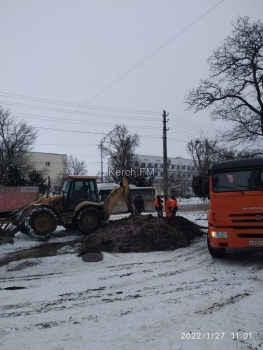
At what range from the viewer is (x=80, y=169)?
3059 inches

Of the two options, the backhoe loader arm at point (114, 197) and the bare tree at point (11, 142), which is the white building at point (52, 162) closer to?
the bare tree at point (11, 142)

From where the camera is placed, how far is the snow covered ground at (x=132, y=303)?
4.60m

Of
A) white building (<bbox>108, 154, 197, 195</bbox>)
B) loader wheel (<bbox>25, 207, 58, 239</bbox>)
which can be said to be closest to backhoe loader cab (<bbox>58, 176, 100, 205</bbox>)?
loader wheel (<bbox>25, 207, 58, 239</bbox>)

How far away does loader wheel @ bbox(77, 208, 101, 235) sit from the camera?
14.7m

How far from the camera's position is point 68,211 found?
595 inches

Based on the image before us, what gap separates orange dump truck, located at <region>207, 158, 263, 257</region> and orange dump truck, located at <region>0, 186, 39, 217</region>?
21766 mm

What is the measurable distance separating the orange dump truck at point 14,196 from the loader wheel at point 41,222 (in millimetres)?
14856

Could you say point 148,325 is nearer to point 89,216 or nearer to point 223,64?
point 89,216

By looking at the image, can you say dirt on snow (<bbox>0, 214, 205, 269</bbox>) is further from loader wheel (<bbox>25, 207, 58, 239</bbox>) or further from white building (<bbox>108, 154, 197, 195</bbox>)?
white building (<bbox>108, 154, 197, 195</bbox>)

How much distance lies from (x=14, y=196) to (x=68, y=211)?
1440 cm

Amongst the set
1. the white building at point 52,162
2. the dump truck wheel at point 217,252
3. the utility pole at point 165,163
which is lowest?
the dump truck wheel at point 217,252

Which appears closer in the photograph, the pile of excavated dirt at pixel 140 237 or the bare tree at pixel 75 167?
the pile of excavated dirt at pixel 140 237
